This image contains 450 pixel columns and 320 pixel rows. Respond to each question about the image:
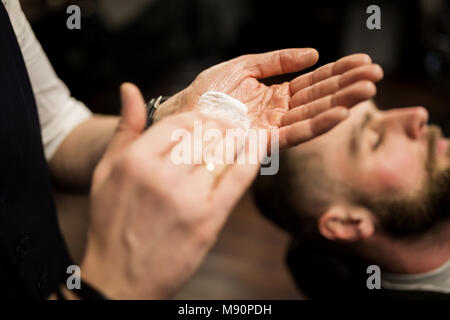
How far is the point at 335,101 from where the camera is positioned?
1.80ft

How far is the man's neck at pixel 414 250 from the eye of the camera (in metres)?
0.90

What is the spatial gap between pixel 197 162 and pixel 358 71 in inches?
9.7

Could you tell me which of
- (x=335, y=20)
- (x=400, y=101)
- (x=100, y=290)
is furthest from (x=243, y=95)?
(x=400, y=101)

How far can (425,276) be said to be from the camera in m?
0.91

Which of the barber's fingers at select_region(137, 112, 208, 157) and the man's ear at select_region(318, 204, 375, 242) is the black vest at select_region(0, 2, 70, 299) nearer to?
the barber's fingers at select_region(137, 112, 208, 157)

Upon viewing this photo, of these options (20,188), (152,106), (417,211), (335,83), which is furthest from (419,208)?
(20,188)

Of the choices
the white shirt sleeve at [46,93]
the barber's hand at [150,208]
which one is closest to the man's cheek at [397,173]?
the barber's hand at [150,208]

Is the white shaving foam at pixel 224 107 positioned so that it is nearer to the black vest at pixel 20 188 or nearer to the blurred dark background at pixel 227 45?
the blurred dark background at pixel 227 45

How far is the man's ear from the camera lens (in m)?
0.88

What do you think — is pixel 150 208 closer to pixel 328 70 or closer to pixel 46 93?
pixel 328 70

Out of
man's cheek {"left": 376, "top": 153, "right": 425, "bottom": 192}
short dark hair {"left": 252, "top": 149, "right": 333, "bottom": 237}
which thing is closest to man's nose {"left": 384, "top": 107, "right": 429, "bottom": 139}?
man's cheek {"left": 376, "top": 153, "right": 425, "bottom": 192}

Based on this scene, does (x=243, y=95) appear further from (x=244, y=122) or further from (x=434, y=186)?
(x=434, y=186)

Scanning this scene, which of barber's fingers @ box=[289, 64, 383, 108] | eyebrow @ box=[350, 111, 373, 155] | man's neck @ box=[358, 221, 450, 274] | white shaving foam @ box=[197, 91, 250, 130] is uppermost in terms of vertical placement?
barber's fingers @ box=[289, 64, 383, 108]

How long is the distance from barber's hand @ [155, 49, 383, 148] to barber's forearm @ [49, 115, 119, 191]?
0.74 ft
